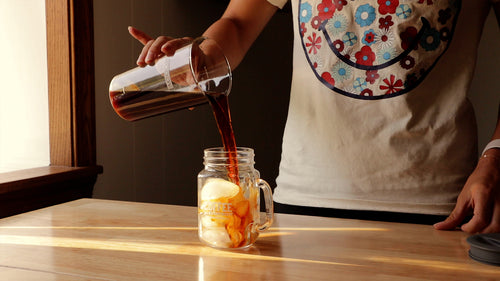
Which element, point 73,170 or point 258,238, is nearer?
point 258,238

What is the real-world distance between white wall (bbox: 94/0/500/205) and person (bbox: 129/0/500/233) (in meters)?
0.94

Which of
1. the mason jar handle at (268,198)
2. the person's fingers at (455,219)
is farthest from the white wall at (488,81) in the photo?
the mason jar handle at (268,198)

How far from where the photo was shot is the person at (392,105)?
1170 millimetres

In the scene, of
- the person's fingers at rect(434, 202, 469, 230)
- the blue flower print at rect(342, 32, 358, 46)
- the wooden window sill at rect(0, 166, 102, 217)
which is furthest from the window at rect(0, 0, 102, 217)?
the person's fingers at rect(434, 202, 469, 230)

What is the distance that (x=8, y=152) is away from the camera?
1.81m

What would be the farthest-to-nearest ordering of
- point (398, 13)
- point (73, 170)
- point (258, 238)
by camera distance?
point (73, 170), point (398, 13), point (258, 238)

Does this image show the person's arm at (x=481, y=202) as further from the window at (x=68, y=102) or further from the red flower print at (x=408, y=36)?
the window at (x=68, y=102)

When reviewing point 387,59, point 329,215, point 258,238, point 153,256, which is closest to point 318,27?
point 387,59

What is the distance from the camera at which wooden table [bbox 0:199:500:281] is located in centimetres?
74

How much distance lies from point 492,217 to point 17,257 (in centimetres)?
83

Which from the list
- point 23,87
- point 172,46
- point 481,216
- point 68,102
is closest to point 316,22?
point 172,46

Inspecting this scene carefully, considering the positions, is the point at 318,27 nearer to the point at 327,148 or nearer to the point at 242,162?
the point at 327,148

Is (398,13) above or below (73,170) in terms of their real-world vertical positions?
above

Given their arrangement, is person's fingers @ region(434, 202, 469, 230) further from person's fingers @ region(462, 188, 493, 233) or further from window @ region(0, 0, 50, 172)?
window @ region(0, 0, 50, 172)
